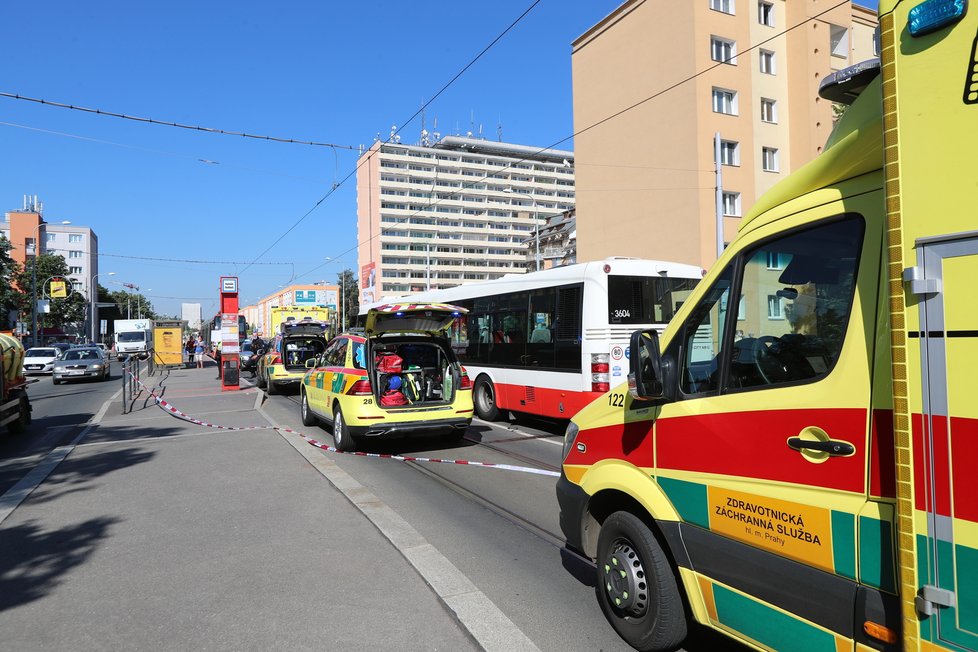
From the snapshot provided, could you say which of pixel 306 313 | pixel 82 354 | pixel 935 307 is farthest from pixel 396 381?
pixel 82 354

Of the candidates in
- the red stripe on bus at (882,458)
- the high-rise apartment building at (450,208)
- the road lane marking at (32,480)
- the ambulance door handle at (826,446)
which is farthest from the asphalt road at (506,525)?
the high-rise apartment building at (450,208)

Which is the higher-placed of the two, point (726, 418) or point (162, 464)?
point (726, 418)

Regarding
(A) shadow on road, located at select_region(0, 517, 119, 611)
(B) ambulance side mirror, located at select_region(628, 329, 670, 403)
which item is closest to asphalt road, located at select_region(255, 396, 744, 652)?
(B) ambulance side mirror, located at select_region(628, 329, 670, 403)

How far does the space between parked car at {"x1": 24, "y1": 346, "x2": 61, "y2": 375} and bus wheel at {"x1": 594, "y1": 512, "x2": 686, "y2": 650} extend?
36.1 meters

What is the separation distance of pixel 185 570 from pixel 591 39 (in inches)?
1388

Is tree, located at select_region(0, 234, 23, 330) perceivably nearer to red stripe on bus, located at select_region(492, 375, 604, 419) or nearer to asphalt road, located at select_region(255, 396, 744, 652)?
red stripe on bus, located at select_region(492, 375, 604, 419)

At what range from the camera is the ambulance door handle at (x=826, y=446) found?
7.64 ft

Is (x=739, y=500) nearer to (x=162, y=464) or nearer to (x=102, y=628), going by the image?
(x=102, y=628)

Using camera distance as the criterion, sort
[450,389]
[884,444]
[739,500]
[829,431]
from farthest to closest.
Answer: [450,389] < [739,500] < [829,431] < [884,444]

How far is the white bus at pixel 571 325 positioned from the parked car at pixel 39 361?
29567mm

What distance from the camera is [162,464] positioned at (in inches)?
329

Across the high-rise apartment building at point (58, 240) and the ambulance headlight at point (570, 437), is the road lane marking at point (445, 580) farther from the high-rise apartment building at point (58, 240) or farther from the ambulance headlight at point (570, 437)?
the high-rise apartment building at point (58, 240)

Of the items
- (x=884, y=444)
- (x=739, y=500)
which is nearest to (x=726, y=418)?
(x=739, y=500)

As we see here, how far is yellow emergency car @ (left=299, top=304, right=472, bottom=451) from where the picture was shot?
29.1ft
